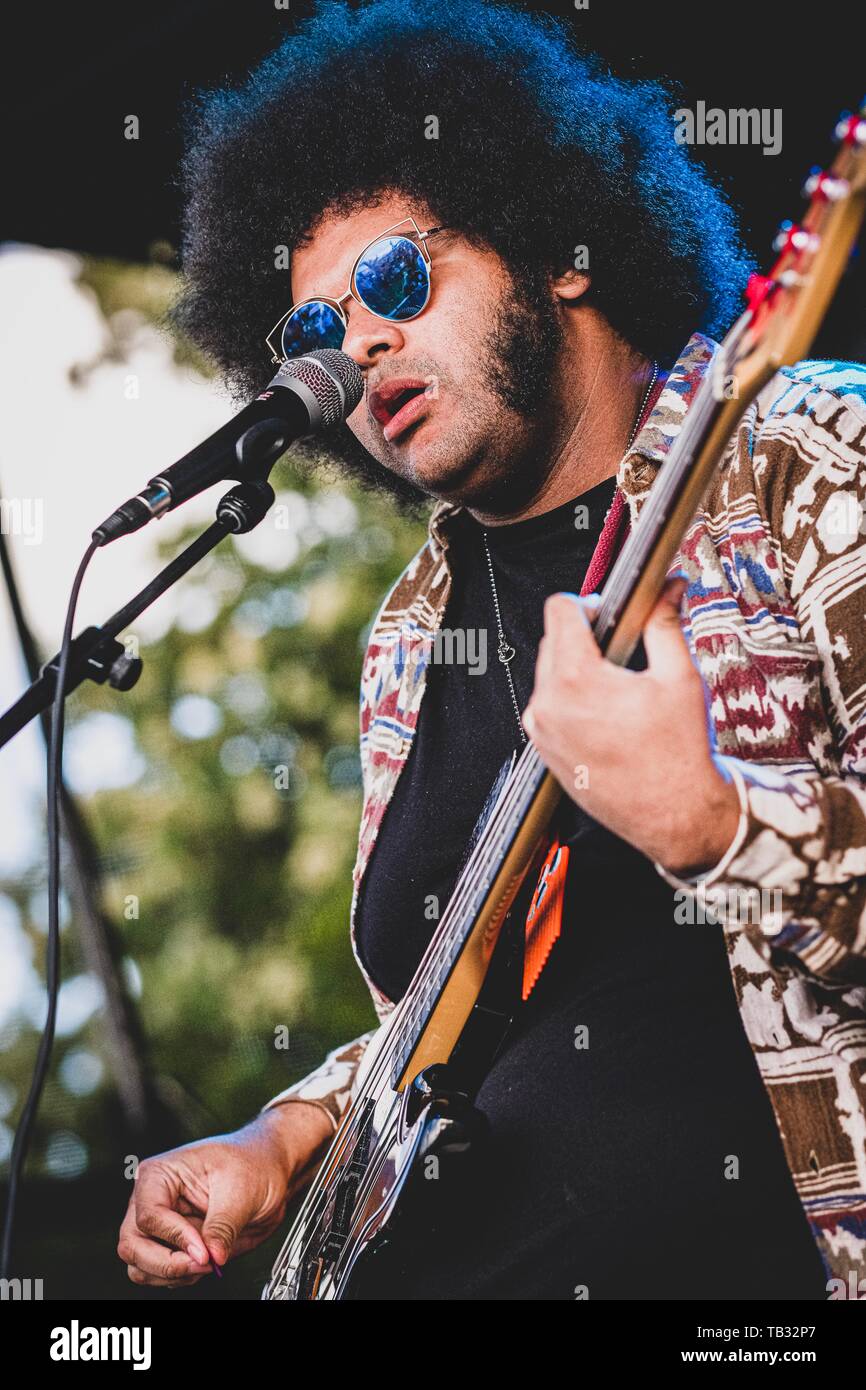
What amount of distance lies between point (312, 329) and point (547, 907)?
115 centimetres

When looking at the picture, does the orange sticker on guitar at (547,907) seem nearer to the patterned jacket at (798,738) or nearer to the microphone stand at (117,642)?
the patterned jacket at (798,738)

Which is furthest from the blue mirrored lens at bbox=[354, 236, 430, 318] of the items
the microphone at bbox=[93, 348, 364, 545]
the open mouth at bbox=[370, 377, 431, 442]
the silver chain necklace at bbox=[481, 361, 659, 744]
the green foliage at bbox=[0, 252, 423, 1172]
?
the green foliage at bbox=[0, 252, 423, 1172]

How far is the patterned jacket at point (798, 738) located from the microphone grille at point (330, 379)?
0.44 m

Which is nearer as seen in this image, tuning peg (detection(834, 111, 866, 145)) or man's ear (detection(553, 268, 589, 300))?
tuning peg (detection(834, 111, 866, 145))

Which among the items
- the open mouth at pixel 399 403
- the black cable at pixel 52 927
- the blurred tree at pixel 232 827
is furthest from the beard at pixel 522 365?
the blurred tree at pixel 232 827

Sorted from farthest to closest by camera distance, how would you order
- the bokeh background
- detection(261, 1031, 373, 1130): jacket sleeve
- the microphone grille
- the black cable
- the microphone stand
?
the bokeh background, detection(261, 1031, 373, 1130): jacket sleeve, the microphone grille, the microphone stand, the black cable

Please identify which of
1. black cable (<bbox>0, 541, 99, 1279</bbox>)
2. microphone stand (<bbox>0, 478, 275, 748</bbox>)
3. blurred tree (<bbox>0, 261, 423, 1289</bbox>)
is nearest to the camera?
black cable (<bbox>0, 541, 99, 1279</bbox>)

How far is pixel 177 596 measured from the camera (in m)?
5.72

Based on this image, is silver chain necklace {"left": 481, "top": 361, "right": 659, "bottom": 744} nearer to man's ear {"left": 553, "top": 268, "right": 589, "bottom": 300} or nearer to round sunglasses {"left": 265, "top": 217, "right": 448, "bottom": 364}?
man's ear {"left": 553, "top": 268, "right": 589, "bottom": 300}

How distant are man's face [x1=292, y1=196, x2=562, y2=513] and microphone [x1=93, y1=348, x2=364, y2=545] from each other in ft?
0.84

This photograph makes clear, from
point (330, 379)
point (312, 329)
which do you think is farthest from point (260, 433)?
point (312, 329)

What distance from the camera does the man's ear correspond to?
2.38 m
